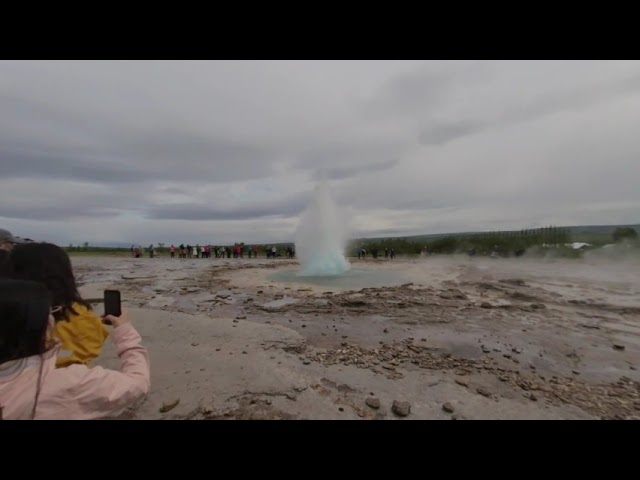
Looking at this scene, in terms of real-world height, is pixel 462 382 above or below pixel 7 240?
below

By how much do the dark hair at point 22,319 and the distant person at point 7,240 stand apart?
928mm

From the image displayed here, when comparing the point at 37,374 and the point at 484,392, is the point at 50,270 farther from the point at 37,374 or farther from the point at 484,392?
the point at 484,392

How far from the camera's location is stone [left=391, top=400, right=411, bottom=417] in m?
3.52

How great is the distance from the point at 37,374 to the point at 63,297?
0.76 meters

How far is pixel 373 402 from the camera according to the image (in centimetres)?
368

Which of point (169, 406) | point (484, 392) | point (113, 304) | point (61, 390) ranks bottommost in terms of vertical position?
point (484, 392)

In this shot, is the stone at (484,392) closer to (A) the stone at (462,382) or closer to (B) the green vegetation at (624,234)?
(A) the stone at (462,382)

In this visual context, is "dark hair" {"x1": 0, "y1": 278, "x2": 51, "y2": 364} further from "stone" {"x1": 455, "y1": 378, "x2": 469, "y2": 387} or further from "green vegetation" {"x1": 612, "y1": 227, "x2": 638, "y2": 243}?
"green vegetation" {"x1": 612, "y1": 227, "x2": 638, "y2": 243}

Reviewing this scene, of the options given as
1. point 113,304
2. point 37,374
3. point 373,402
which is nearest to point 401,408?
point 373,402

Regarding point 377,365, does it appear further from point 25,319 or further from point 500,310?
point 500,310

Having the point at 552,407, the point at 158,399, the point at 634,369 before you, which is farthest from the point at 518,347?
the point at 158,399

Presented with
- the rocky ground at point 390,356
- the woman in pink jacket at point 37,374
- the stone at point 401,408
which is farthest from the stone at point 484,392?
the woman in pink jacket at point 37,374

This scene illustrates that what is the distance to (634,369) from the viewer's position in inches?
200

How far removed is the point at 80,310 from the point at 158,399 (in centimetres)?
209
